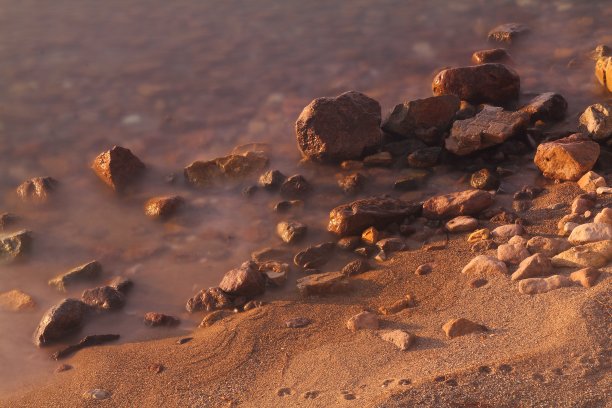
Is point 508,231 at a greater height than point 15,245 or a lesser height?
lesser

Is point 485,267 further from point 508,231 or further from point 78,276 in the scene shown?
point 78,276

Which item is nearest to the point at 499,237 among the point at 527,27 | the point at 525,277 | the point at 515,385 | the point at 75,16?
the point at 525,277

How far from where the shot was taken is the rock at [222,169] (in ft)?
18.6

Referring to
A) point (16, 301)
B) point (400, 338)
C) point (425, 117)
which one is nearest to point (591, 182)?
point (425, 117)

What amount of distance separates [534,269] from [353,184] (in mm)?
1779

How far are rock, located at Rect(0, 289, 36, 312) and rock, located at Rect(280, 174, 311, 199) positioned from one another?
1773 mm

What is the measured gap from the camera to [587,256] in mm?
3770

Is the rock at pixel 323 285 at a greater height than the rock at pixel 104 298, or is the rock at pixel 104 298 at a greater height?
the rock at pixel 104 298

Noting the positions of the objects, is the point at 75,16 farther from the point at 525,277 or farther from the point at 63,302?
the point at 525,277

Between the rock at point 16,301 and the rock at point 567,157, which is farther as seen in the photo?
the rock at point 567,157

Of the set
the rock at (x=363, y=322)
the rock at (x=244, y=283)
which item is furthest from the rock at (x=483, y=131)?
the rock at (x=363, y=322)

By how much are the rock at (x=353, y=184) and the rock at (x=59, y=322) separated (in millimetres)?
1945

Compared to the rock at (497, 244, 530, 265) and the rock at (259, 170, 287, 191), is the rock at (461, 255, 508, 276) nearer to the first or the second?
the rock at (497, 244, 530, 265)

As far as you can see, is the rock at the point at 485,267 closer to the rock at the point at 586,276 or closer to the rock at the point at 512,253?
the rock at the point at 512,253
